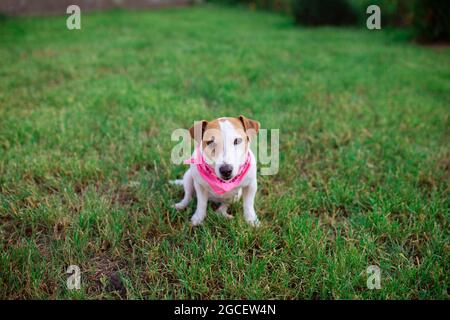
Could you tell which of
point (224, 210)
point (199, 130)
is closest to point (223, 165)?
point (199, 130)

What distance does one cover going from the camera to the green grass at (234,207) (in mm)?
2254

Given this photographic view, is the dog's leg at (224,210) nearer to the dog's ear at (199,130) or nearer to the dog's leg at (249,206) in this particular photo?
the dog's leg at (249,206)

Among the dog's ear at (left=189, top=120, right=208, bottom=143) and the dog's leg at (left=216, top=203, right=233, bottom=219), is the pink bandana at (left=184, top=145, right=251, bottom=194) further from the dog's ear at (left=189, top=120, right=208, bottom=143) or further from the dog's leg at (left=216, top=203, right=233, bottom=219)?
the dog's leg at (left=216, top=203, right=233, bottom=219)

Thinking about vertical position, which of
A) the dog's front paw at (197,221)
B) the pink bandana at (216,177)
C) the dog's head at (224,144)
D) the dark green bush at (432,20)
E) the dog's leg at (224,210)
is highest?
the dark green bush at (432,20)

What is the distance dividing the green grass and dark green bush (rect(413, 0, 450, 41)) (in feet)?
9.34

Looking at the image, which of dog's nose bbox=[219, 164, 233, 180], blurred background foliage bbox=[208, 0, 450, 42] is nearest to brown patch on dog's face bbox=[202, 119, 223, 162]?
dog's nose bbox=[219, 164, 233, 180]

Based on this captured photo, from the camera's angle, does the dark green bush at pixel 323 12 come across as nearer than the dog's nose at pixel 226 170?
No

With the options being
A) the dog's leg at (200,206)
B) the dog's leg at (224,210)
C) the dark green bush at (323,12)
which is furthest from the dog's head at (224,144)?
the dark green bush at (323,12)

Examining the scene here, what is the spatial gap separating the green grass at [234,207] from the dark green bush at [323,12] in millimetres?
5790

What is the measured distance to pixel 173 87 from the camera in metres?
5.80

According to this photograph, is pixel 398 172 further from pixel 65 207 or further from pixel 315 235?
pixel 65 207

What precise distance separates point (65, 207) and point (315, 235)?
6.32ft

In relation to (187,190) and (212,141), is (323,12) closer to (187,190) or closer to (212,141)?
(187,190)

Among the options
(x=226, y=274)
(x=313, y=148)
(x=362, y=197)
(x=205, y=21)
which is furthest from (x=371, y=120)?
(x=205, y=21)
